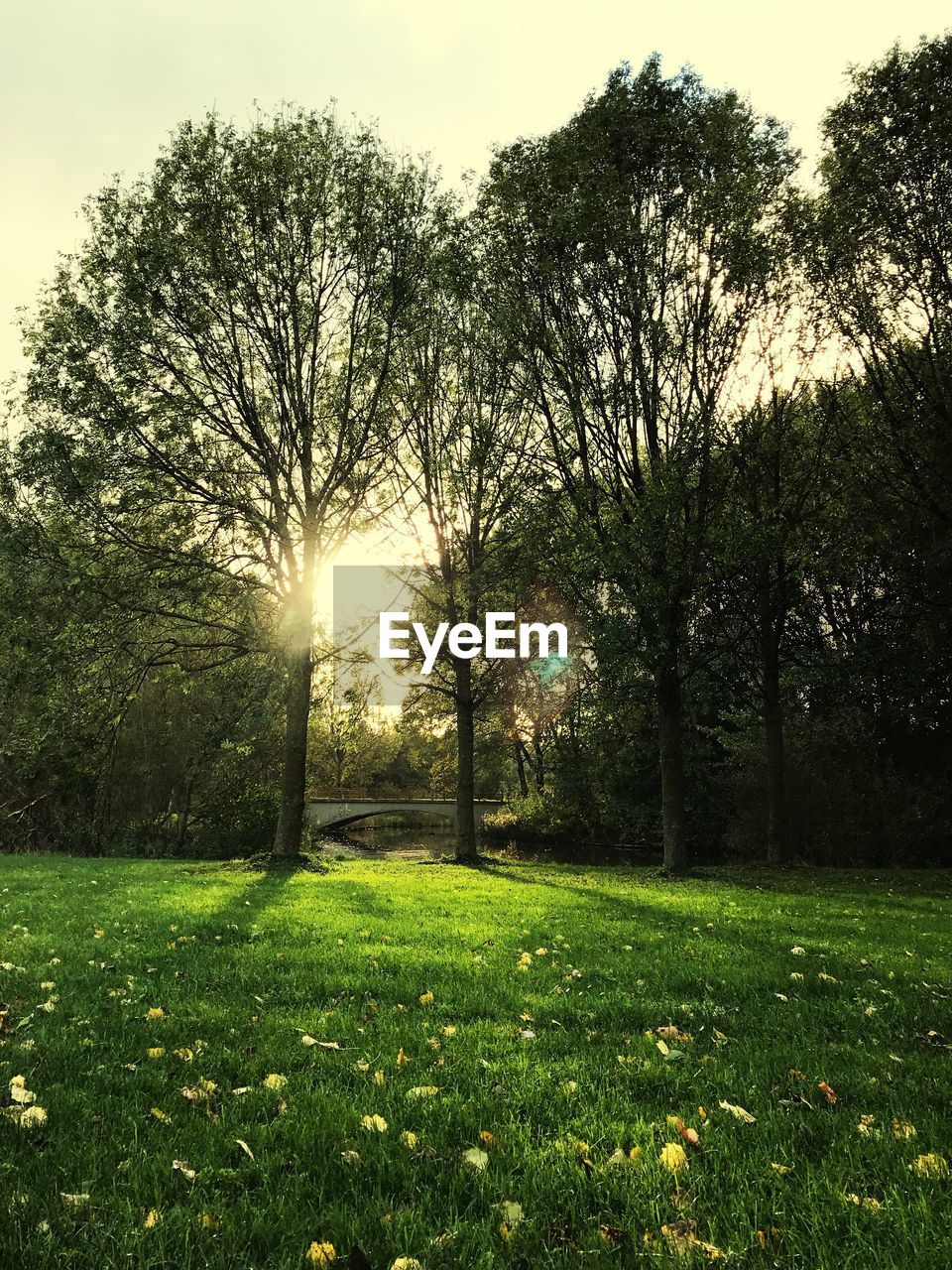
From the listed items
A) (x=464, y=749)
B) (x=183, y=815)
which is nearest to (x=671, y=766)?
(x=464, y=749)

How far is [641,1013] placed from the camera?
5.14 m

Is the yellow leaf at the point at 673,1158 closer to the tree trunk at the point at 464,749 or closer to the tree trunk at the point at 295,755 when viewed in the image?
A: the tree trunk at the point at 295,755

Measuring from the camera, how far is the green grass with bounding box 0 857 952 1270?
8.26 feet

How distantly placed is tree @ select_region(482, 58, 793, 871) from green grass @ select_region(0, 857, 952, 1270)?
10747 millimetres

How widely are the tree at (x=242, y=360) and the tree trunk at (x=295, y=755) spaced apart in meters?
0.06

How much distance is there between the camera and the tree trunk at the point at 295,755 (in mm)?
18609

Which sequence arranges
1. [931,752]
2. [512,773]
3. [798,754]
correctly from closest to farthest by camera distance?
[931,752], [798,754], [512,773]

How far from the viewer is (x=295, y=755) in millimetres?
18703

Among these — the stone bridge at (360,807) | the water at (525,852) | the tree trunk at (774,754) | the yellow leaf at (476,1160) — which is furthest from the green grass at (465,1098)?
the stone bridge at (360,807)

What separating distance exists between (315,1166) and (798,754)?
1083 inches

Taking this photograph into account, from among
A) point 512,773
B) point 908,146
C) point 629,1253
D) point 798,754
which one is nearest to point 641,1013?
point 629,1253

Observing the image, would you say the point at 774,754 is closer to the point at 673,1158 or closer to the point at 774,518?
the point at 774,518

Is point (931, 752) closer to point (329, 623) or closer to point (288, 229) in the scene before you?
point (329, 623)

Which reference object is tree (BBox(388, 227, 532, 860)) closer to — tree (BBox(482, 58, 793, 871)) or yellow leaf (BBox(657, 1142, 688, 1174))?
tree (BBox(482, 58, 793, 871))
